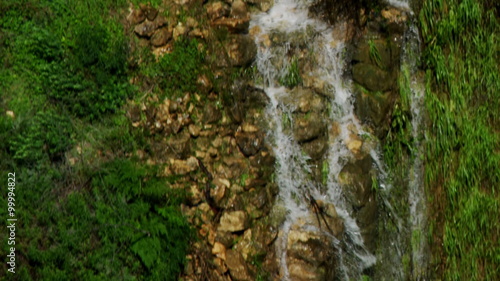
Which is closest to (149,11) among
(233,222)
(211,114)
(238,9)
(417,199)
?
(238,9)

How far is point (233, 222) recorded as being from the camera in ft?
15.7

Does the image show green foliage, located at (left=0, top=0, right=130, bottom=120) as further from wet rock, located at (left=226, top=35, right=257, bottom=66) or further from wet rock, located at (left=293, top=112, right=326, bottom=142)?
wet rock, located at (left=293, top=112, right=326, bottom=142)

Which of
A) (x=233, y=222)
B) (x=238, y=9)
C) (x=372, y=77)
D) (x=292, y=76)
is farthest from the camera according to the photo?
(x=238, y=9)

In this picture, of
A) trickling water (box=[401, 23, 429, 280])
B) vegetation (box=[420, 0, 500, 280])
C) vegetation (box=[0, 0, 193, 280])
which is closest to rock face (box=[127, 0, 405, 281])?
vegetation (box=[0, 0, 193, 280])

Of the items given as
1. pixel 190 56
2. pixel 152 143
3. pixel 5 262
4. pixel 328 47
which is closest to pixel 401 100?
pixel 328 47

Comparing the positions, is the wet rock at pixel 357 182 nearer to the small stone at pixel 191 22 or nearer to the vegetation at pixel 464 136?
the vegetation at pixel 464 136

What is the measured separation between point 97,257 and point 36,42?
6.65ft

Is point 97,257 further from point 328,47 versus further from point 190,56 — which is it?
point 328,47

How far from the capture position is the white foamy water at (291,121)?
16.6 ft

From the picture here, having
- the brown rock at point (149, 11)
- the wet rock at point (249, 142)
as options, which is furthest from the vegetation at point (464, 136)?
the brown rock at point (149, 11)

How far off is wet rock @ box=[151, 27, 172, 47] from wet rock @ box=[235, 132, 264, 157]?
47.0 inches

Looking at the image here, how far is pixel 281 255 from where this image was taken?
4914 mm

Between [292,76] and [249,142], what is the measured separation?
0.85m

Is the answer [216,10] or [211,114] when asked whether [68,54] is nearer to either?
[211,114]
